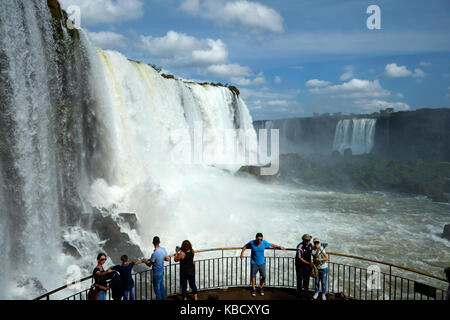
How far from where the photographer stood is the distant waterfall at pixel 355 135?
4514 centimetres

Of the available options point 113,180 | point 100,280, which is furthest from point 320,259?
point 113,180

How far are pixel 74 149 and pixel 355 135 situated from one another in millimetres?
42037

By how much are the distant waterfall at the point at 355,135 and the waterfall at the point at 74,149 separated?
102 ft

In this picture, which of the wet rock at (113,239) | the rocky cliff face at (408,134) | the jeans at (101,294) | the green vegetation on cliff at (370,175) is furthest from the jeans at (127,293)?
the rocky cliff face at (408,134)

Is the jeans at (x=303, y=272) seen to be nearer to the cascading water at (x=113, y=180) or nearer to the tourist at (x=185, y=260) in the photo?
the tourist at (x=185, y=260)

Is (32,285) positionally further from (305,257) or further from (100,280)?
(305,257)

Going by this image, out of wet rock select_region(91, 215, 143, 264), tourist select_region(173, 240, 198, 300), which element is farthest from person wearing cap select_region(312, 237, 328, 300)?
wet rock select_region(91, 215, 143, 264)

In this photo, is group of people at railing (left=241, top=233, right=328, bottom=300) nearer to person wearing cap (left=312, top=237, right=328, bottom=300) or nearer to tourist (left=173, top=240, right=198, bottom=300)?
person wearing cap (left=312, top=237, right=328, bottom=300)

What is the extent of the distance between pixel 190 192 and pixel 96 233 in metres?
7.75

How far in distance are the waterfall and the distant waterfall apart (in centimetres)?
3122

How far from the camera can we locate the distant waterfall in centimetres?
4514

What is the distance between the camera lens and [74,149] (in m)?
12.5
